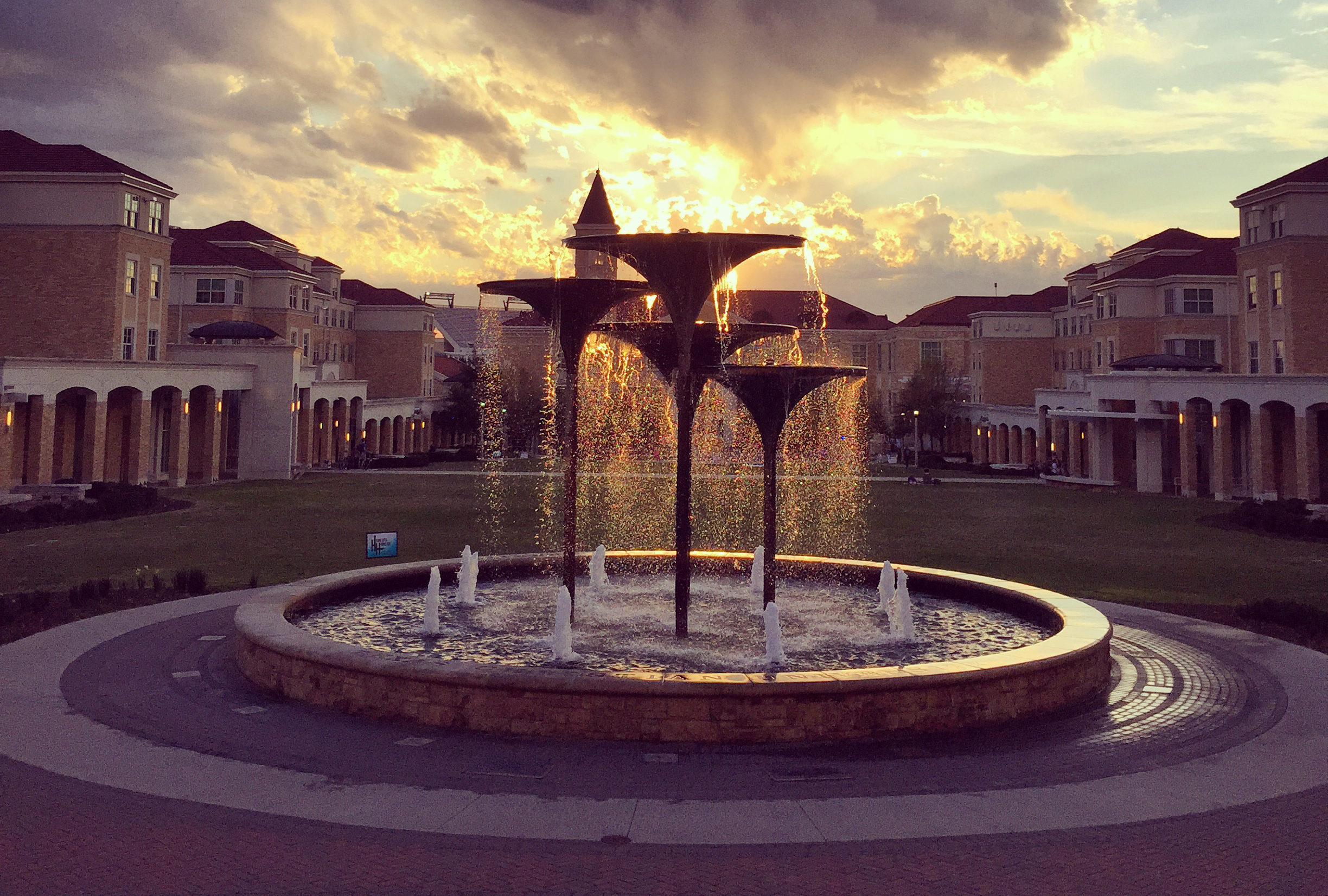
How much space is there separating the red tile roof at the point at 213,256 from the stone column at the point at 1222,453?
2164 inches

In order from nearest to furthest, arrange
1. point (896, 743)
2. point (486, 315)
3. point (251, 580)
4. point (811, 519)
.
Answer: point (896, 743) < point (251, 580) < point (811, 519) < point (486, 315)

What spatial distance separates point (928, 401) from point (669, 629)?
61.7 m

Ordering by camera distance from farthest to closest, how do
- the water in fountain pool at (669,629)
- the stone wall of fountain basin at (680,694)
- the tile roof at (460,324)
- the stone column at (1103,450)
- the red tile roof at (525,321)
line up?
the tile roof at (460,324)
the red tile roof at (525,321)
the stone column at (1103,450)
the water in fountain pool at (669,629)
the stone wall of fountain basin at (680,694)

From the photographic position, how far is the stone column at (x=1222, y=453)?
43.0 metres

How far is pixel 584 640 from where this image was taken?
45.7 feet

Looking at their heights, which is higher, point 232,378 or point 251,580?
point 232,378

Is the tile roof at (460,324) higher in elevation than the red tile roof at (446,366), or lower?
higher

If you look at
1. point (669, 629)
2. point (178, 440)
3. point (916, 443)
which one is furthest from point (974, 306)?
point (669, 629)

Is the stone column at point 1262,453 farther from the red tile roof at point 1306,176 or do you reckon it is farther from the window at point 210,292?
the window at point 210,292

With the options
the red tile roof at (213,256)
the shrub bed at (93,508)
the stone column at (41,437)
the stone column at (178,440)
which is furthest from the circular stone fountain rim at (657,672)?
the red tile roof at (213,256)

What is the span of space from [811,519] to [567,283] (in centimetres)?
2382

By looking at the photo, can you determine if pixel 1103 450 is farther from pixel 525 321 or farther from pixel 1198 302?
pixel 525 321

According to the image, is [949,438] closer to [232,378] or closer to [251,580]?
[232,378]

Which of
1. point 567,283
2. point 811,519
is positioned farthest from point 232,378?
point 567,283
